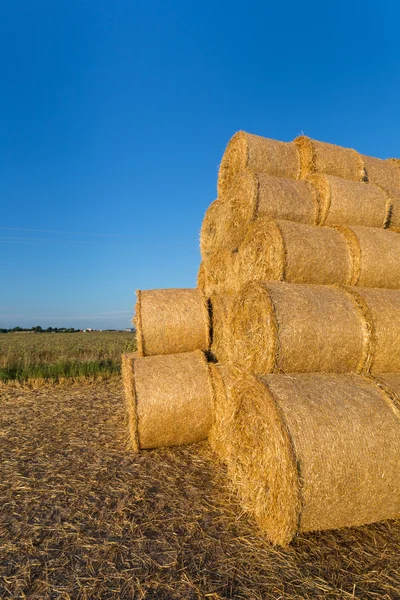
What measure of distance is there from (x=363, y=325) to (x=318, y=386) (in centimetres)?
108

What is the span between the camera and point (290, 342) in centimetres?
433

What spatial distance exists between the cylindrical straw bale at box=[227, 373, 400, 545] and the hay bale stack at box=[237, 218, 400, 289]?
1.54 meters

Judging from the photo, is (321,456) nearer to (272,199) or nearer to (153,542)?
(153,542)

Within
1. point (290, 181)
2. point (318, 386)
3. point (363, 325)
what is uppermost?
point (290, 181)

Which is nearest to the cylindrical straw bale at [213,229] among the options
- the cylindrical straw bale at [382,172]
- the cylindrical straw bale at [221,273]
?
the cylindrical straw bale at [221,273]

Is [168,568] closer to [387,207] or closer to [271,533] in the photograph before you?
[271,533]

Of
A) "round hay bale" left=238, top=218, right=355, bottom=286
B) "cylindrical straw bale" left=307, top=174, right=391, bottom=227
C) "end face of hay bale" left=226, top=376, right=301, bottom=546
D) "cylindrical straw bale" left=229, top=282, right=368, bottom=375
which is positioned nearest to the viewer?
"end face of hay bale" left=226, top=376, right=301, bottom=546

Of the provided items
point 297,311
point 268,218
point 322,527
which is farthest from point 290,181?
point 322,527

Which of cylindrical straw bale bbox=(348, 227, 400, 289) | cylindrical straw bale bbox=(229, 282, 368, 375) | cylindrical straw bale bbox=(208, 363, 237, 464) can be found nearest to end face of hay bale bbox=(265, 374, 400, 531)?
cylindrical straw bale bbox=(229, 282, 368, 375)

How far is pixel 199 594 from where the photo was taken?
288 cm

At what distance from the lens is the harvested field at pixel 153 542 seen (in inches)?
117

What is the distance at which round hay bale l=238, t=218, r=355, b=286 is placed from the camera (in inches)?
199

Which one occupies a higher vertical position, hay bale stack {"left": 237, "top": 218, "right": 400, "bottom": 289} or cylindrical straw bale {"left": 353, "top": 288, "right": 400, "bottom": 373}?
hay bale stack {"left": 237, "top": 218, "right": 400, "bottom": 289}

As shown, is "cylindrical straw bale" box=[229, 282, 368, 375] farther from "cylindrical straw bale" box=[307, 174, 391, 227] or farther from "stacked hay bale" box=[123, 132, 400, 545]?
"cylindrical straw bale" box=[307, 174, 391, 227]
